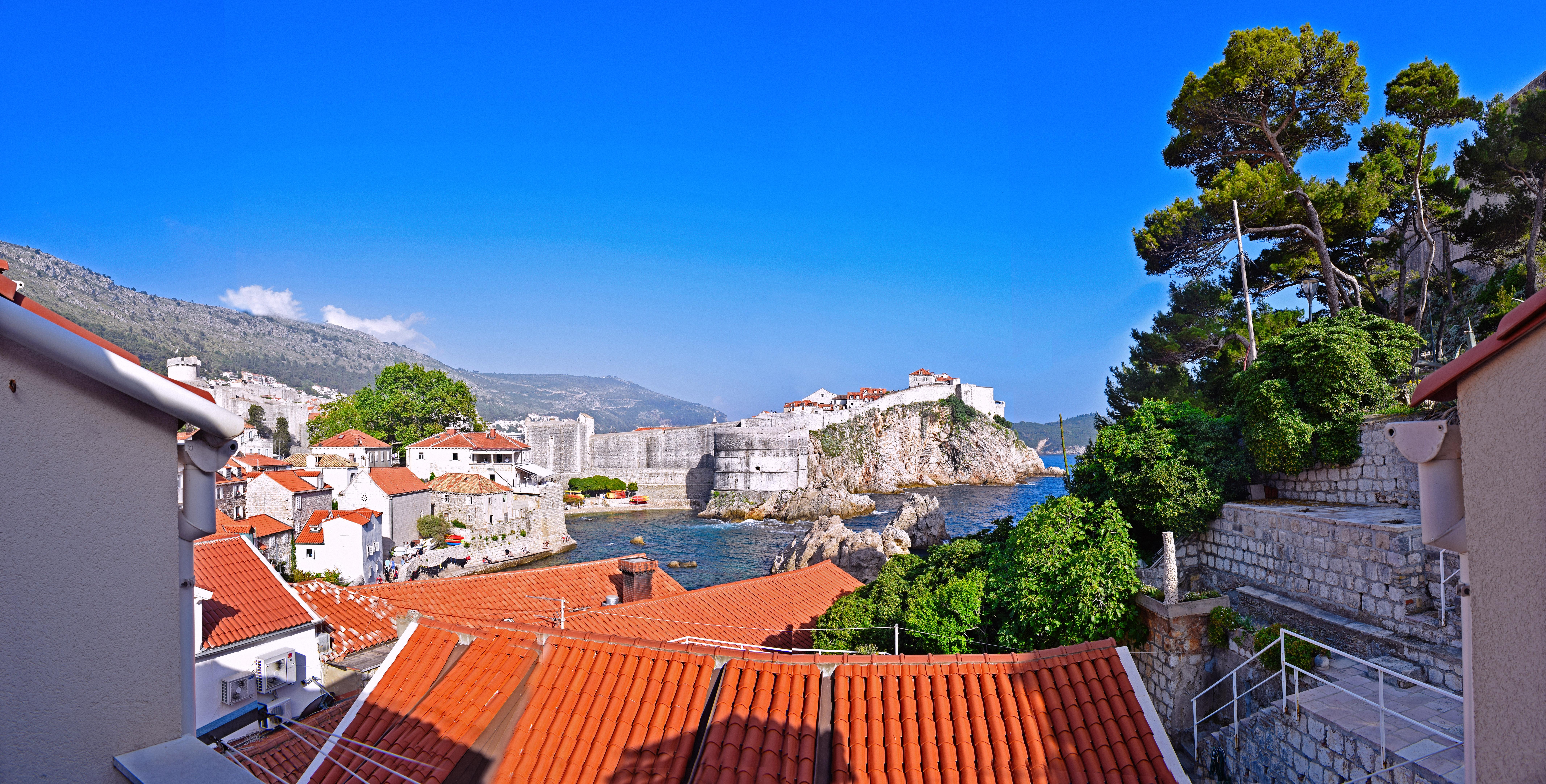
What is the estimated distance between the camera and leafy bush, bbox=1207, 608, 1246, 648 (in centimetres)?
723

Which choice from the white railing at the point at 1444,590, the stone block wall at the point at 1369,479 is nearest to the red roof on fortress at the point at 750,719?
the white railing at the point at 1444,590

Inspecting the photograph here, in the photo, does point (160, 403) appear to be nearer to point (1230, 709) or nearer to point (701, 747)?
point (701, 747)

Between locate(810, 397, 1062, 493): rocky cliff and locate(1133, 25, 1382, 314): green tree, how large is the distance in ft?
155

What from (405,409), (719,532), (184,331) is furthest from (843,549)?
(184,331)

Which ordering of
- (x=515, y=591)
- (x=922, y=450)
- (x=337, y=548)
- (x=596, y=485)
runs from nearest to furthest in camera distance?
(x=515, y=591)
(x=337, y=548)
(x=596, y=485)
(x=922, y=450)

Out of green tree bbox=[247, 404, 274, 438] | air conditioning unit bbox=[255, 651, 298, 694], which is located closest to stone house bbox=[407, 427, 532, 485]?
green tree bbox=[247, 404, 274, 438]

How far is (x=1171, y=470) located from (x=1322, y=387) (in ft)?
7.05

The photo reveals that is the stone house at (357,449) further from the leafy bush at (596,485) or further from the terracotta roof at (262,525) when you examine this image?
the terracotta roof at (262,525)

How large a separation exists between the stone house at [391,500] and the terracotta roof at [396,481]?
20 millimetres

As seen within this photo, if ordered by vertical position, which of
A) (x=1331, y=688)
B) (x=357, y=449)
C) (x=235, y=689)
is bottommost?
(x=235, y=689)

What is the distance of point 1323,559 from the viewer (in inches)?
309

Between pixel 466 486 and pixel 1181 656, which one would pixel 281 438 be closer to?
pixel 466 486

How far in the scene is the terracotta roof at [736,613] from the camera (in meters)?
10.8

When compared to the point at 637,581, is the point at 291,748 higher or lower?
higher
